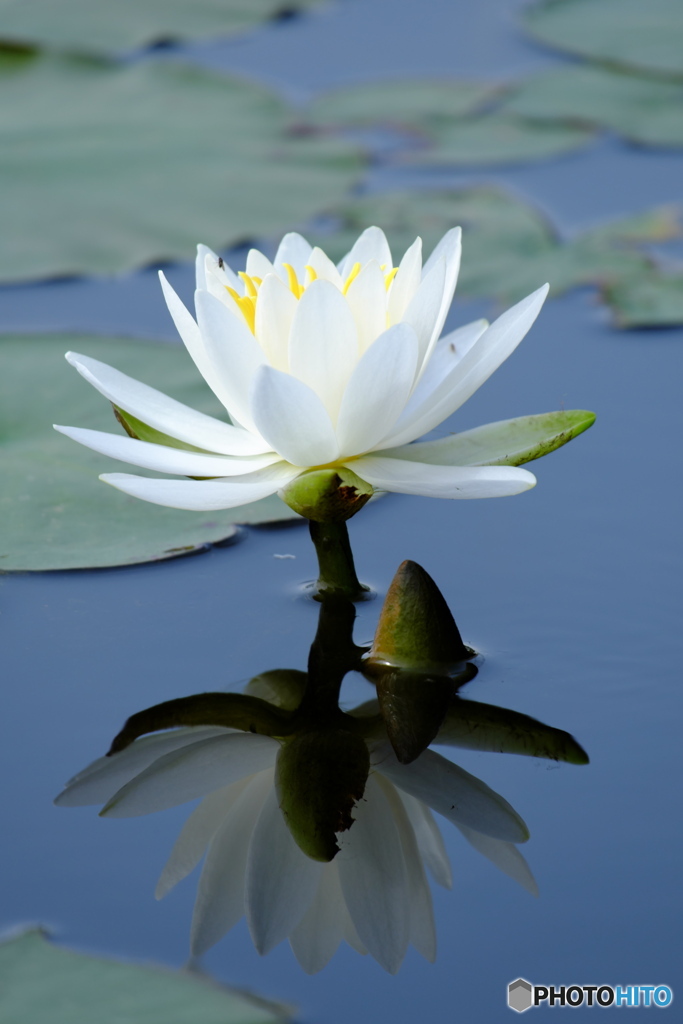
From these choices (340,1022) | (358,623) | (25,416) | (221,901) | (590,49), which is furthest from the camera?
(590,49)

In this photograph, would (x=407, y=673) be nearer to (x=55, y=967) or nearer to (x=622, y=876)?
(x=622, y=876)

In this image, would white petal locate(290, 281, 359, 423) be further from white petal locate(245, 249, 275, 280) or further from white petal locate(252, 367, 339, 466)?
white petal locate(245, 249, 275, 280)

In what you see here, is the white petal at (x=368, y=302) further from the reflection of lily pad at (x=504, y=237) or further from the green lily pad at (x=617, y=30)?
the green lily pad at (x=617, y=30)

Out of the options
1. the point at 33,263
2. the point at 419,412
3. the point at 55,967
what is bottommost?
the point at 55,967

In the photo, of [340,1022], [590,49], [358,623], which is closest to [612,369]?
[358,623]

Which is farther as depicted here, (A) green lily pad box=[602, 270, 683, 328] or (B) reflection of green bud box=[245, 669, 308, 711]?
(A) green lily pad box=[602, 270, 683, 328]

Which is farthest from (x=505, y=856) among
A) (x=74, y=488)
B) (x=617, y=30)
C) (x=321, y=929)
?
(x=617, y=30)

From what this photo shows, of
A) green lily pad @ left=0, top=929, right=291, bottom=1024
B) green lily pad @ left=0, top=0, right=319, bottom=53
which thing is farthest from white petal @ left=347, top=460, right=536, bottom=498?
green lily pad @ left=0, top=0, right=319, bottom=53
